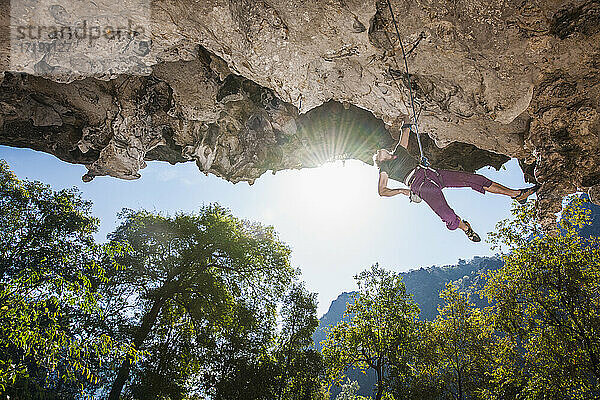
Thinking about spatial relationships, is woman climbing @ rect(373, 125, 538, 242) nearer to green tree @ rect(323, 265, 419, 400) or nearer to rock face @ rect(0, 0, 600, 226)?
rock face @ rect(0, 0, 600, 226)

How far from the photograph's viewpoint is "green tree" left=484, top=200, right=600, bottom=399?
35.2ft

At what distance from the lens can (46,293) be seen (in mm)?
5996

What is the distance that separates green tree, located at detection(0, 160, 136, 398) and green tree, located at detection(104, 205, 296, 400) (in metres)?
2.28

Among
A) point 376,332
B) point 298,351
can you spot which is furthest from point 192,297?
point 376,332

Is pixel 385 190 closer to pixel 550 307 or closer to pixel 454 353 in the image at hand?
pixel 550 307

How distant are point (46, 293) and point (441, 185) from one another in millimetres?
8343

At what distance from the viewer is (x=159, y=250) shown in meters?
18.0

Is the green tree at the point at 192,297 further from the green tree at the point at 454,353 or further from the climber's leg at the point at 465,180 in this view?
the climber's leg at the point at 465,180

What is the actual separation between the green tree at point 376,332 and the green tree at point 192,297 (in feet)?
15.6

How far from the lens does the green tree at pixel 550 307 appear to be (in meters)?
10.7

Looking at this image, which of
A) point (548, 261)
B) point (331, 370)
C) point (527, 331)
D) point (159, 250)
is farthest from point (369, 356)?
point (159, 250)

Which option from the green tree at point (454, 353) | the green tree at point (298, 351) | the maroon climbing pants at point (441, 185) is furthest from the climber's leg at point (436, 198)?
the green tree at point (298, 351)

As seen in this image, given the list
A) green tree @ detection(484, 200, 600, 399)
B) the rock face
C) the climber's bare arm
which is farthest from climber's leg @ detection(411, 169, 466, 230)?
green tree @ detection(484, 200, 600, 399)

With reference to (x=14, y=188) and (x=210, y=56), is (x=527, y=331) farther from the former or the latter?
(x=14, y=188)
